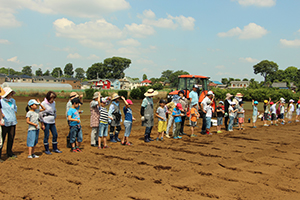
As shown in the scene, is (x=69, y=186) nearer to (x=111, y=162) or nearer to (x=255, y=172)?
(x=111, y=162)

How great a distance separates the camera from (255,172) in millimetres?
5152

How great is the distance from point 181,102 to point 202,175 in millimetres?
5245

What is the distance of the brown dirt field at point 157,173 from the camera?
13.2ft

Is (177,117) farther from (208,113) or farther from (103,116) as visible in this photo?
(103,116)

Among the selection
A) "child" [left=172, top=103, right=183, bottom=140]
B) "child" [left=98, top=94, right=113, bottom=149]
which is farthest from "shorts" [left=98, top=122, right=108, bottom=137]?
"child" [left=172, top=103, right=183, bottom=140]

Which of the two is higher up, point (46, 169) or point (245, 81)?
point (245, 81)

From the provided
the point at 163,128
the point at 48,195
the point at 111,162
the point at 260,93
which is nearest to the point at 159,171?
the point at 111,162

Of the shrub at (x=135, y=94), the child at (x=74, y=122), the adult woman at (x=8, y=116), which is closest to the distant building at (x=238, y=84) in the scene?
the shrub at (x=135, y=94)

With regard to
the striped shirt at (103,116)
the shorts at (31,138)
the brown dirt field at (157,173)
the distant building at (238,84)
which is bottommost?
the brown dirt field at (157,173)

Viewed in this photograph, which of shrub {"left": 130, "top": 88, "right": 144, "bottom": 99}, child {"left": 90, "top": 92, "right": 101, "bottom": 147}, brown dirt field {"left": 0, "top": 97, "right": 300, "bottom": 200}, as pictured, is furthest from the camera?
shrub {"left": 130, "top": 88, "right": 144, "bottom": 99}

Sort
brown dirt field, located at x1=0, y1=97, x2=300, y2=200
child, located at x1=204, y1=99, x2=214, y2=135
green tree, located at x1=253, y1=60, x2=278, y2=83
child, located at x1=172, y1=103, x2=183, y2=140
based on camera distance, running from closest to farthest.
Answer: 1. brown dirt field, located at x1=0, y1=97, x2=300, y2=200
2. child, located at x1=172, y1=103, x2=183, y2=140
3. child, located at x1=204, y1=99, x2=214, y2=135
4. green tree, located at x1=253, y1=60, x2=278, y2=83

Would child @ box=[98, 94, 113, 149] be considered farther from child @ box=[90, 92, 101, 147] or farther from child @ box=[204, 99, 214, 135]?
child @ box=[204, 99, 214, 135]

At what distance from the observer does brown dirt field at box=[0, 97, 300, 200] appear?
4035 millimetres

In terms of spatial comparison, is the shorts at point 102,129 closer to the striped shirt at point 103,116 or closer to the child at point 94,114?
the striped shirt at point 103,116
